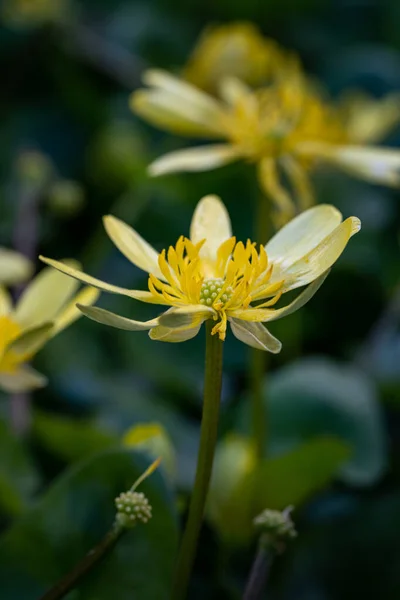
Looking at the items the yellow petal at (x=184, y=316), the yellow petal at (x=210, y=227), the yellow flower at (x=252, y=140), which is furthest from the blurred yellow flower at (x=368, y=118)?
the yellow petal at (x=184, y=316)

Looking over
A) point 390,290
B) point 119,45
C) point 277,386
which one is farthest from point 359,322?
point 119,45

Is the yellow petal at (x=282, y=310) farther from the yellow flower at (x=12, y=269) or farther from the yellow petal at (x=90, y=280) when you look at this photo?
Answer: the yellow flower at (x=12, y=269)

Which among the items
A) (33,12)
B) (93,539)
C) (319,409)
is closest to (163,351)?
(319,409)

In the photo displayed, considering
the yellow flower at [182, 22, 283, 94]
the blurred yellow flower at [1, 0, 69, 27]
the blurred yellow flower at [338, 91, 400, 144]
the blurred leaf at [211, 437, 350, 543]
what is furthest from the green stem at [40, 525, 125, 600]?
the blurred yellow flower at [1, 0, 69, 27]

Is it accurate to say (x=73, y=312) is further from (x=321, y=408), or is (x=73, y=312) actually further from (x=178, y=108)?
(x=321, y=408)

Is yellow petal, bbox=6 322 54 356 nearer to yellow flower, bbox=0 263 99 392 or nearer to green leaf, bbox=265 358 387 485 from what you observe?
yellow flower, bbox=0 263 99 392

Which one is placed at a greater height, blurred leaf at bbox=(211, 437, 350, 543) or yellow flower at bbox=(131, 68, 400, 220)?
yellow flower at bbox=(131, 68, 400, 220)
